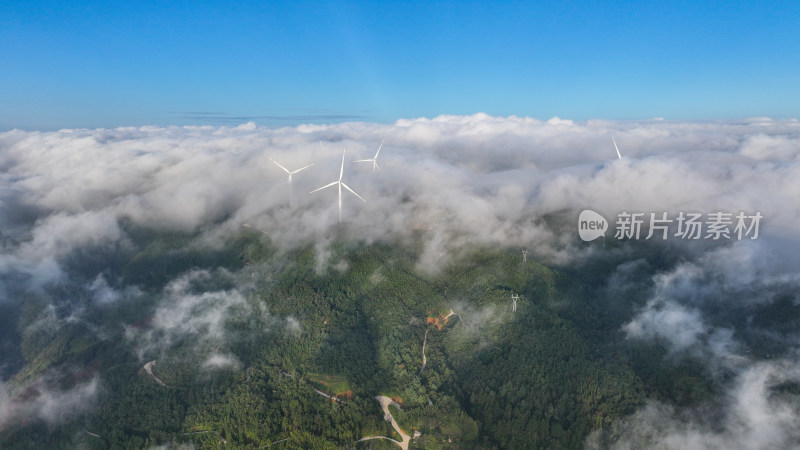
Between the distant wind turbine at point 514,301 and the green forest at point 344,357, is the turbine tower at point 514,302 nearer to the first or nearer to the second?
the distant wind turbine at point 514,301

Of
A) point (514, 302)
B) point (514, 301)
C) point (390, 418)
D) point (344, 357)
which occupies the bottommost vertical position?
point (390, 418)

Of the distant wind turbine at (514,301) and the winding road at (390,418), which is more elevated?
the distant wind turbine at (514,301)

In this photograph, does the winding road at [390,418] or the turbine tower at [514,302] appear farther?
the turbine tower at [514,302]

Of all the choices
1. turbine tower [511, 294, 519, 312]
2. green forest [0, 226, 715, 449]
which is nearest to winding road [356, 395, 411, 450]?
green forest [0, 226, 715, 449]

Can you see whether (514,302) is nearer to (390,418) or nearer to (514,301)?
(514,301)

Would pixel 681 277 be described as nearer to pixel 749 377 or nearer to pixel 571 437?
pixel 749 377

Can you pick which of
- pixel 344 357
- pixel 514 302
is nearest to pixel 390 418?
pixel 344 357

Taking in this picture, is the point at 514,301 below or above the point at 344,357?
above

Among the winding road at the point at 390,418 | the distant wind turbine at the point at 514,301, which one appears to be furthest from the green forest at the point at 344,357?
the distant wind turbine at the point at 514,301
